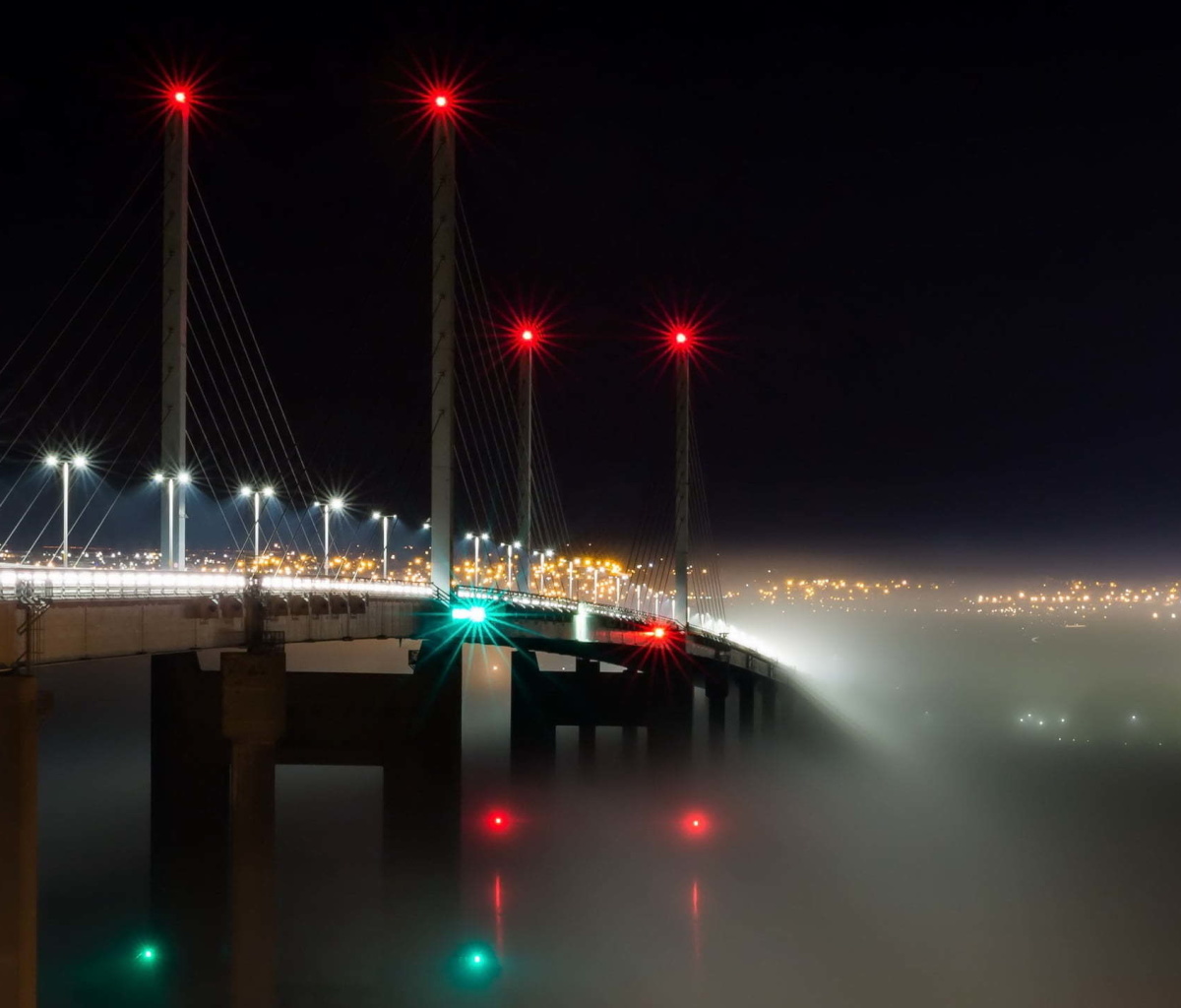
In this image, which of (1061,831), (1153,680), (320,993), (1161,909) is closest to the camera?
(320,993)

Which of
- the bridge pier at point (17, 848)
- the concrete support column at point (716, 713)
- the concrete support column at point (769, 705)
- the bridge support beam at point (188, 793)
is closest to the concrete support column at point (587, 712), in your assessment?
the concrete support column at point (716, 713)

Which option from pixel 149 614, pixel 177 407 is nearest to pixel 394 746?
pixel 177 407

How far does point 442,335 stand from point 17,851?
81.5 feet

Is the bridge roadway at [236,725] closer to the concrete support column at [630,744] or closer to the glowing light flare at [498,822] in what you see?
the glowing light flare at [498,822]

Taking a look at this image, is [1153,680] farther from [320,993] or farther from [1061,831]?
[320,993]

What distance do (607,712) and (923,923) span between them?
27.4 m

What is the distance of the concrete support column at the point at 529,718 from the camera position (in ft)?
196

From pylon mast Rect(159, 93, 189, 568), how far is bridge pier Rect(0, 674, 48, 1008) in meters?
11.5

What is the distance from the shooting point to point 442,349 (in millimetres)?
38969

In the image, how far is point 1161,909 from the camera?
40188 mm

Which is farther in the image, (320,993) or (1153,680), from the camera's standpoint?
(1153,680)

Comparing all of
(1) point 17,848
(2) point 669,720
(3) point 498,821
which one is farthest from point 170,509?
A: (2) point 669,720

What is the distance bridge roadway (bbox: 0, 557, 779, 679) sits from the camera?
59.4 ft

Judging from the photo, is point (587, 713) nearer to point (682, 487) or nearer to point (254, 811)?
point (682, 487)
